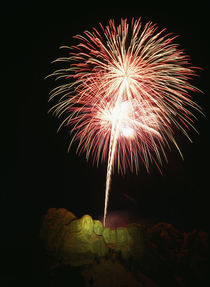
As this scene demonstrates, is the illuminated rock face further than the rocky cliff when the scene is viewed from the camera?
Yes

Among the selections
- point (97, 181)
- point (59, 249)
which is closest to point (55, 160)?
point (97, 181)

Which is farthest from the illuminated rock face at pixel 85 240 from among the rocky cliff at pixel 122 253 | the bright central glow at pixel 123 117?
the bright central glow at pixel 123 117

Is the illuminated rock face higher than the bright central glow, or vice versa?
the bright central glow

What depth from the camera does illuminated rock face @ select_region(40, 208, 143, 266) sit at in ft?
32.9

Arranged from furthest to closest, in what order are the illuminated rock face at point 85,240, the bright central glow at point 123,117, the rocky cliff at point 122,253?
the bright central glow at point 123,117, the illuminated rock face at point 85,240, the rocky cliff at point 122,253

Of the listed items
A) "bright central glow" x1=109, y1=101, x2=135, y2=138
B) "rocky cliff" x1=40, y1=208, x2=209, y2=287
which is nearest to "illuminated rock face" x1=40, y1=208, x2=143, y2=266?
"rocky cliff" x1=40, y1=208, x2=209, y2=287

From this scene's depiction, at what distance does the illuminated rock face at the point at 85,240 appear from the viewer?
394 inches

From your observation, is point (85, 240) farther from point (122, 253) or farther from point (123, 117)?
point (123, 117)

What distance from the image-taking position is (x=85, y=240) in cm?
1027

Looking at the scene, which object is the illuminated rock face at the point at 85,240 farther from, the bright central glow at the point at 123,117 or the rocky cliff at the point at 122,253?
the bright central glow at the point at 123,117

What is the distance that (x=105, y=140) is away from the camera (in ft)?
46.0

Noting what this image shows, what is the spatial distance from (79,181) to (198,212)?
10781 millimetres

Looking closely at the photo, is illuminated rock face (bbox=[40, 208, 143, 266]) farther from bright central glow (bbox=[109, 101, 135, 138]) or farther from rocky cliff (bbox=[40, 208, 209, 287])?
bright central glow (bbox=[109, 101, 135, 138])

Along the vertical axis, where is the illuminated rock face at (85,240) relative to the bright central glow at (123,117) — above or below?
below
